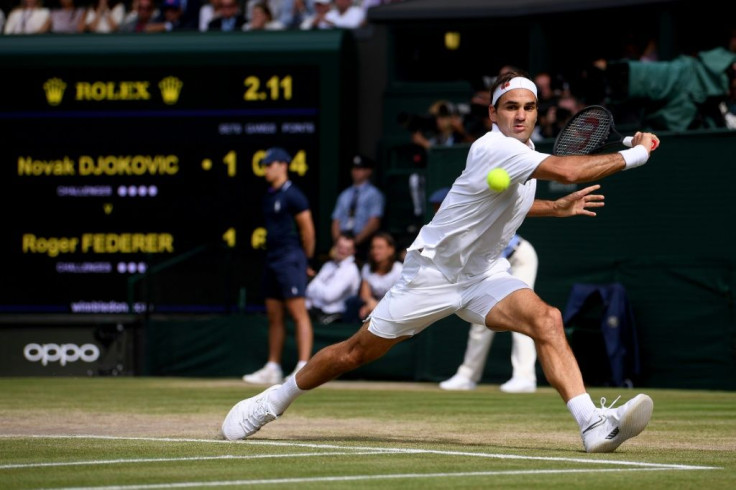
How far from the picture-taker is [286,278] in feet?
48.2

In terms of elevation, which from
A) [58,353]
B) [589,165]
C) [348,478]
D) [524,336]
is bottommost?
[58,353]

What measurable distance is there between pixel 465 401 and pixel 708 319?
2.90 meters

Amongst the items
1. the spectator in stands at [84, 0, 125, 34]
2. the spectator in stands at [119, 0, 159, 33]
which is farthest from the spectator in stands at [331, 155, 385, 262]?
the spectator in stands at [84, 0, 125, 34]

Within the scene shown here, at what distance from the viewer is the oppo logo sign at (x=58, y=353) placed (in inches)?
680

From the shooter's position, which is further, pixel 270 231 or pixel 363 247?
pixel 363 247

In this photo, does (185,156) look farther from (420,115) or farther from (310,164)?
(420,115)

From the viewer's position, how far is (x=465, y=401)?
12.3 m

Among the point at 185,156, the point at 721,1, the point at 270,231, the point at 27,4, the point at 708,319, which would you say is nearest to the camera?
the point at 708,319

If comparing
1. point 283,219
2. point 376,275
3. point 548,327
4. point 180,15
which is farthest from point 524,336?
point 180,15

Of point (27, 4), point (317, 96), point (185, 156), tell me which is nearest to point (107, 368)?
point (185, 156)

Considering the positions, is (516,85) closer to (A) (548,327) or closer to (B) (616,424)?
(A) (548,327)

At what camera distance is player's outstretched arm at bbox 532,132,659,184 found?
286 inches

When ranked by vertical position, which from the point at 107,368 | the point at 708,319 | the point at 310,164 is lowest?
the point at 107,368

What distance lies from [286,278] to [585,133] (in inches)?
264
